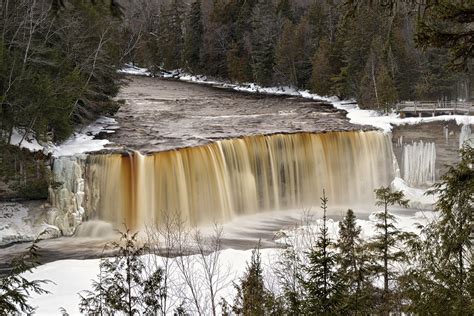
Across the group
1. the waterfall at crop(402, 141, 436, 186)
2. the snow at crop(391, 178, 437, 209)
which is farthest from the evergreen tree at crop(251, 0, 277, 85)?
the snow at crop(391, 178, 437, 209)

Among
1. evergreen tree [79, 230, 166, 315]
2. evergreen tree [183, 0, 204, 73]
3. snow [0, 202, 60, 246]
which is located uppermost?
evergreen tree [183, 0, 204, 73]

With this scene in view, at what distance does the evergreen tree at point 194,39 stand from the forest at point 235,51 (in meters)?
0.13

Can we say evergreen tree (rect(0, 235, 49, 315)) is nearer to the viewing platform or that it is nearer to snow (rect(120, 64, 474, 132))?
snow (rect(120, 64, 474, 132))

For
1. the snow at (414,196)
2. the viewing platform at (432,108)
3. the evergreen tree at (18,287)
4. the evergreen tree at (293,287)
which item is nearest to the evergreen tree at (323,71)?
the viewing platform at (432,108)

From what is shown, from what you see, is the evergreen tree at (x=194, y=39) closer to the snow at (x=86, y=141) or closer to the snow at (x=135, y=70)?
the snow at (x=135, y=70)

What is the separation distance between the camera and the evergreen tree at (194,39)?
201 ft

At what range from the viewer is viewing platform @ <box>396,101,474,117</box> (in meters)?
28.8

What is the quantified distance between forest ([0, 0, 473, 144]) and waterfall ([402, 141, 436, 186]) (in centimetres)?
417

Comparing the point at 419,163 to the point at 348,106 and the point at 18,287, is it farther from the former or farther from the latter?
the point at 18,287

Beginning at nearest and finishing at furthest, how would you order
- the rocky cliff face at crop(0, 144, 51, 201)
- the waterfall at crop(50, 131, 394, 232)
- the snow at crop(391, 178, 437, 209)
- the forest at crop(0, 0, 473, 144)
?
the forest at crop(0, 0, 473, 144)
the rocky cliff face at crop(0, 144, 51, 201)
the waterfall at crop(50, 131, 394, 232)
the snow at crop(391, 178, 437, 209)

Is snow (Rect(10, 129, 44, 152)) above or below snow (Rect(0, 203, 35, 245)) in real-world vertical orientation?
above

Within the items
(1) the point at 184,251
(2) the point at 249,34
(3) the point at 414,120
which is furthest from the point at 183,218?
(2) the point at 249,34

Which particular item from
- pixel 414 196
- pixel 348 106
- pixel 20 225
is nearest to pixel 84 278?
pixel 20 225

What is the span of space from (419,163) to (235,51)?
31.4 metres
